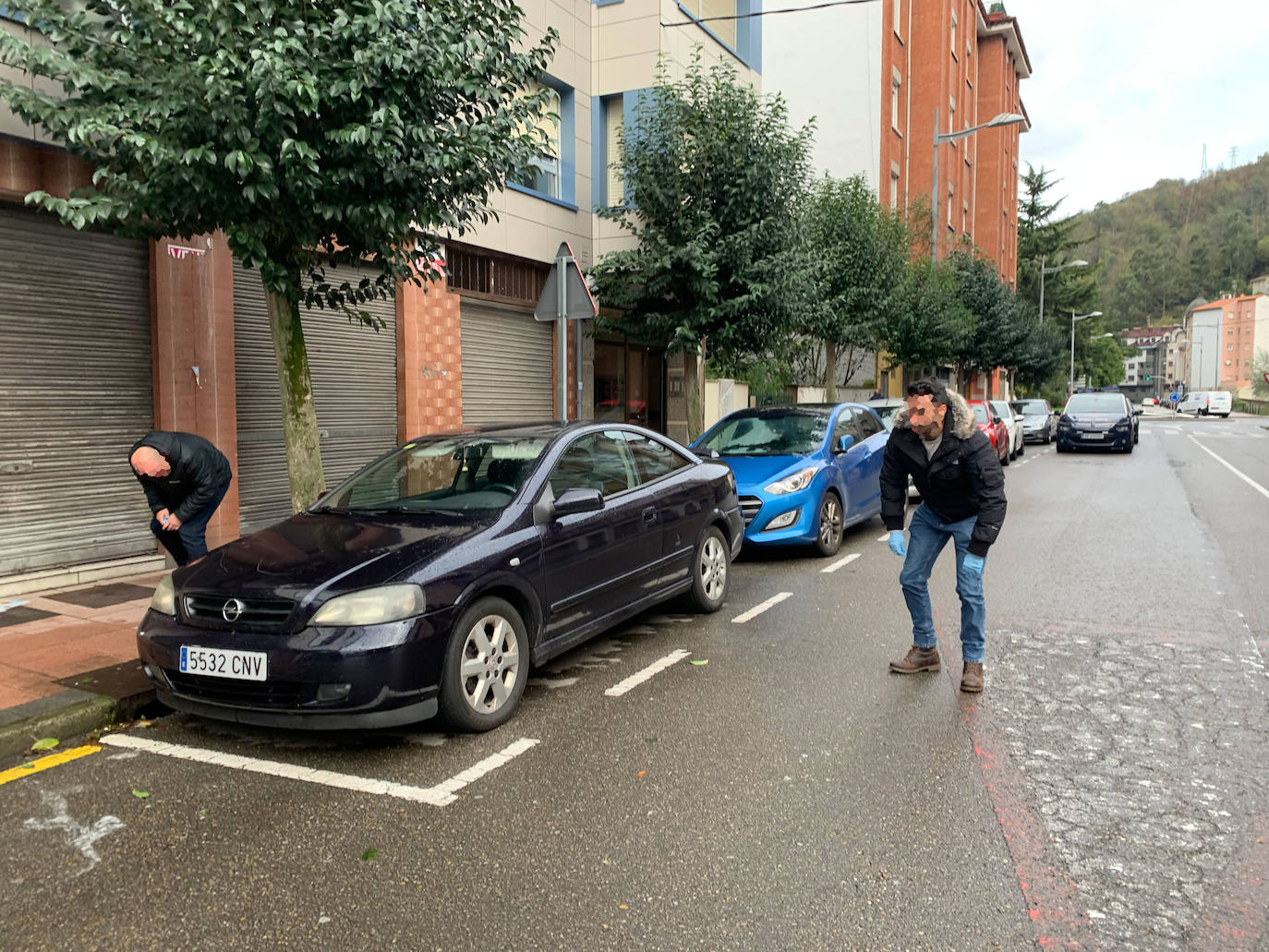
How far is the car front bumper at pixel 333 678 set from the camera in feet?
13.1

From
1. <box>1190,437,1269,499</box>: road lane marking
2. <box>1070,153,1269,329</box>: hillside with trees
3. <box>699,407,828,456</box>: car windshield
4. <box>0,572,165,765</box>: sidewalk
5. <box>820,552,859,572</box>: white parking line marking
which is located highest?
<box>1070,153,1269,329</box>: hillside with trees

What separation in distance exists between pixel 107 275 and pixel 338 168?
3.30 metres

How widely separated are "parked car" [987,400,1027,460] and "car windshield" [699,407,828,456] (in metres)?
13.4

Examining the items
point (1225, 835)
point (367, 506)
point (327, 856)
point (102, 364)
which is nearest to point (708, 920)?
point (327, 856)

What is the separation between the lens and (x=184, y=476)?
608 centimetres

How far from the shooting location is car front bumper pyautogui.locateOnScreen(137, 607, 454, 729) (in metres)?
3.98

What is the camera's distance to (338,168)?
19.7 feet

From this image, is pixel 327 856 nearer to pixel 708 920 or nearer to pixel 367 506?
pixel 708 920

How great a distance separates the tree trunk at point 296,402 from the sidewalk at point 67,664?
1.44m

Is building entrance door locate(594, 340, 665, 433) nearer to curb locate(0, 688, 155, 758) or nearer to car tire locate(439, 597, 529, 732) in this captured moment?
car tire locate(439, 597, 529, 732)

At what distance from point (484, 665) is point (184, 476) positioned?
2.85m

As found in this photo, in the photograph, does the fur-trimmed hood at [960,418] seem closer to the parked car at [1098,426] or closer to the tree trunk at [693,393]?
the tree trunk at [693,393]

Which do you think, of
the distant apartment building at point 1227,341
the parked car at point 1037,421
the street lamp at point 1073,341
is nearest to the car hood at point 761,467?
the parked car at point 1037,421

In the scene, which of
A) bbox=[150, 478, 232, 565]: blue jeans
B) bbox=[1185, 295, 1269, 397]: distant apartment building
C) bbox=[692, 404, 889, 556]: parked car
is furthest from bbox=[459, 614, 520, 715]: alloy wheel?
bbox=[1185, 295, 1269, 397]: distant apartment building
